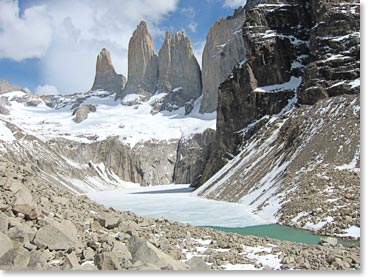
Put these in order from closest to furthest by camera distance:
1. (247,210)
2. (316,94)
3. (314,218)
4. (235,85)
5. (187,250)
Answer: (187,250), (314,218), (247,210), (316,94), (235,85)

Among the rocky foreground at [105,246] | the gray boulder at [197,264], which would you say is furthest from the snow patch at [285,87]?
the gray boulder at [197,264]

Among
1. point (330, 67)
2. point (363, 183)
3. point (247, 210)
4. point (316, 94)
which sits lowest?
point (247, 210)

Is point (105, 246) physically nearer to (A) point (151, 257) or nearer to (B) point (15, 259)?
(A) point (151, 257)

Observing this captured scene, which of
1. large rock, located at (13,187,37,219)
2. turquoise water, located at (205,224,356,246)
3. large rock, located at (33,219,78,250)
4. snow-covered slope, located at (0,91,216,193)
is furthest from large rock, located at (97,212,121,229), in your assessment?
snow-covered slope, located at (0,91,216,193)

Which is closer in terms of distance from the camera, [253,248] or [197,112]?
[253,248]

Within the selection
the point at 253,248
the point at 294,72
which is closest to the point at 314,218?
the point at 253,248

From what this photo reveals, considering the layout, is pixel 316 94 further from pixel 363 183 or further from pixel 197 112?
pixel 197 112

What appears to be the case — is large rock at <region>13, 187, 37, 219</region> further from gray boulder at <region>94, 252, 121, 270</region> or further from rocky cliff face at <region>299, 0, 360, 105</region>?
rocky cliff face at <region>299, 0, 360, 105</region>

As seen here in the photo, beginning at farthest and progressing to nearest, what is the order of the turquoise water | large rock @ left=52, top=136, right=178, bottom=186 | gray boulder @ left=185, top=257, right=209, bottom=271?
1. large rock @ left=52, top=136, right=178, bottom=186
2. the turquoise water
3. gray boulder @ left=185, top=257, right=209, bottom=271
